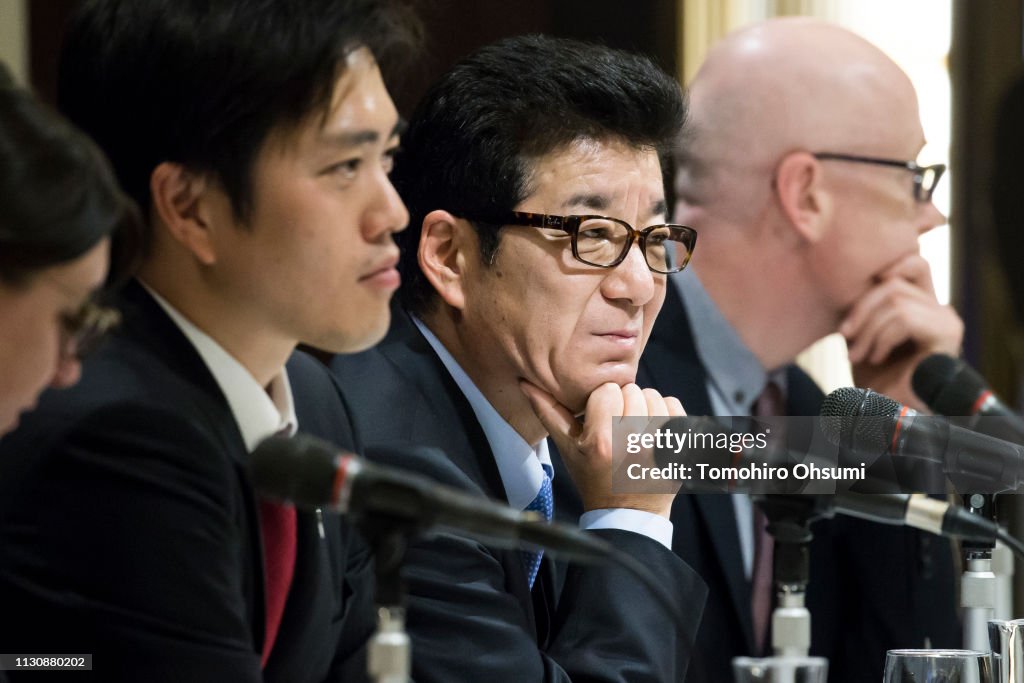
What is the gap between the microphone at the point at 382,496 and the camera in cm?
112

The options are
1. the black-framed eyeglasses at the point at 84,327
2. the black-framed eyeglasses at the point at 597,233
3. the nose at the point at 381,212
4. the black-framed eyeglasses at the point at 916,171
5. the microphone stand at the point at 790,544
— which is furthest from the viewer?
the black-framed eyeglasses at the point at 916,171

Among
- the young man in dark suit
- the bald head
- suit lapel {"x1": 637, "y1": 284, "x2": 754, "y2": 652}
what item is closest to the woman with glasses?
the young man in dark suit

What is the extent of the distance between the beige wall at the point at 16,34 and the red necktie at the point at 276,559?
2.59ft

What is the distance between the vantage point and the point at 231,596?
4.54 feet

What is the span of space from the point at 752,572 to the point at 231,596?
4.60 ft

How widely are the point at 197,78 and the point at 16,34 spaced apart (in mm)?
653

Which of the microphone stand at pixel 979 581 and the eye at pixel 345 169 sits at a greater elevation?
the eye at pixel 345 169

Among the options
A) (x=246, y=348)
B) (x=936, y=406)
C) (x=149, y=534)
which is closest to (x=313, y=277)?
(x=246, y=348)

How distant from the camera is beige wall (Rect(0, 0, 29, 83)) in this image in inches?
75.9

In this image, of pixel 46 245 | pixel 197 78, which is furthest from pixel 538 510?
pixel 46 245

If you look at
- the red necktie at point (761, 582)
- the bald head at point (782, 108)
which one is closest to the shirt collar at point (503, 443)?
the red necktie at point (761, 582)

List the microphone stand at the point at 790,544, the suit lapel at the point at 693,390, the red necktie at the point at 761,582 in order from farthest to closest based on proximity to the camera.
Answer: the red necktie at the point at 761,582
the suit lapel at the point at 693,390
the microphone stand at the point at 790,544

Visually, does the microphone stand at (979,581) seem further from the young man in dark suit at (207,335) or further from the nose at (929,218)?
the nose at (929,218)

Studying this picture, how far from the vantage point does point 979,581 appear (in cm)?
176
